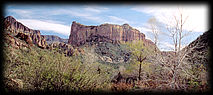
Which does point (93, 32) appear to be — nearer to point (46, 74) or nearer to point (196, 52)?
point (196, 52)

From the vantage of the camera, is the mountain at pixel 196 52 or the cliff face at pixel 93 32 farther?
the cliff face at pixel 93 32

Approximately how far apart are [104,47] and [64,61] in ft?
182

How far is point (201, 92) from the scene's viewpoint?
485 cm

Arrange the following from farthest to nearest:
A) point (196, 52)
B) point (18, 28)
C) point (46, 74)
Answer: point (18, 28), point (196, 52), point (46, 74)

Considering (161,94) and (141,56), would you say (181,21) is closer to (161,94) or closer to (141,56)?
(161,94)

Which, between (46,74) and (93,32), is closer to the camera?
(46,74)

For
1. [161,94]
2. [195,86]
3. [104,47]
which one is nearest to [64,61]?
[161,94]

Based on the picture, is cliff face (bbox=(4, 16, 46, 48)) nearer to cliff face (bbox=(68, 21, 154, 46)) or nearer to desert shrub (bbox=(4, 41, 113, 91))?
desert shrub (bbox=(4, 41, 113, 91))

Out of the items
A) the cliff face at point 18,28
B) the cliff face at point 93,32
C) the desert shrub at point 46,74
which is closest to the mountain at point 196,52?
the desert shrub at point 46,74

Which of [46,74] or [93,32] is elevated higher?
[93,32]

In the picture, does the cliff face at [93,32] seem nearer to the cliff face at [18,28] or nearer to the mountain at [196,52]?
the cliff face at [18,28]

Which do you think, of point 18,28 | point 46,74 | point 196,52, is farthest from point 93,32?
point 46,74

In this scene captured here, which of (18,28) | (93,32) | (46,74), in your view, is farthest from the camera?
(93,32)

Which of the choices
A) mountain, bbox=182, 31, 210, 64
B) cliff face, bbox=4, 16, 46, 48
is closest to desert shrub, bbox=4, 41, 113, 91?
cliff face, bbox=4, 16, 46, 48
